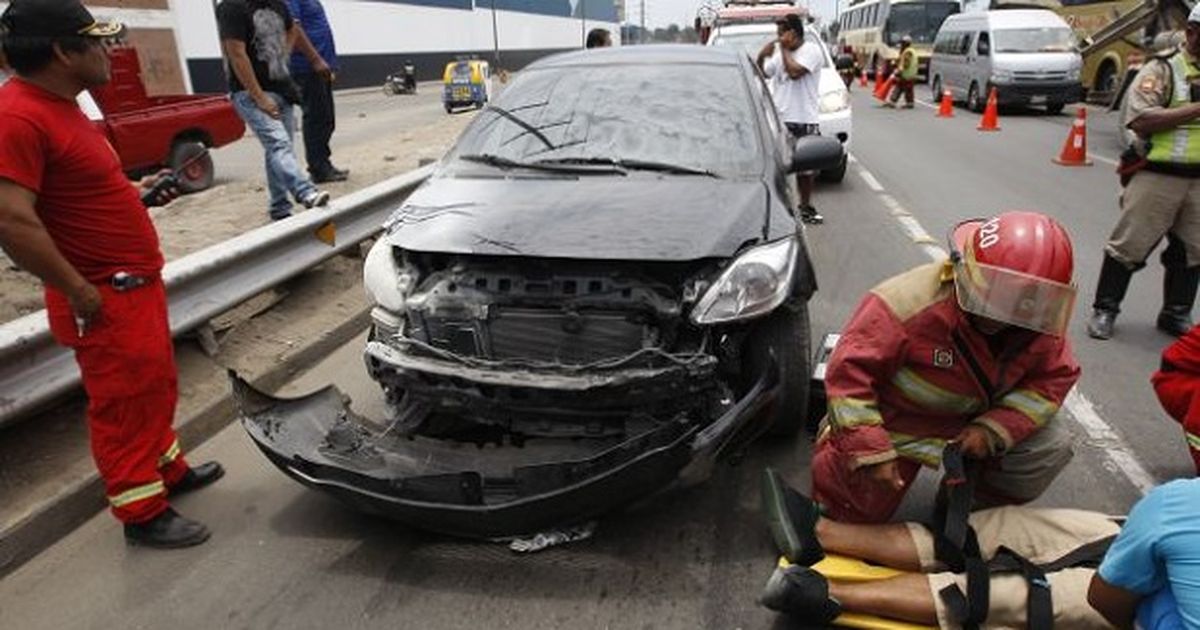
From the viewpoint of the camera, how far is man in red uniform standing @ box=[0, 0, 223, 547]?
Answer: 262 centimetres

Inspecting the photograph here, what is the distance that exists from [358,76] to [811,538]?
32.4m

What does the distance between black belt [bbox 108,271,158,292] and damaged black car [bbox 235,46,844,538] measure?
549 millimetres

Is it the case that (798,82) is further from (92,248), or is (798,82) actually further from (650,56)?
(92,248)

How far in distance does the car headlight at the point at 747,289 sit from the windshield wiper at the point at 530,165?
0.89 m

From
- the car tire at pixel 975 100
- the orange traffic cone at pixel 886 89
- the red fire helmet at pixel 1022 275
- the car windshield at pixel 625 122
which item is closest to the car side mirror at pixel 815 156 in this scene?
the car windshield at pixel 625 122

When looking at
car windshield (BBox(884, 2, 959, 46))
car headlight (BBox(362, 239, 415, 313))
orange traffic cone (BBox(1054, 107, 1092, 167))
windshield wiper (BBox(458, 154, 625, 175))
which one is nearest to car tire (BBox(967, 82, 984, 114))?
orange traffic cone (BBox(1054, 107, 1092, 167))

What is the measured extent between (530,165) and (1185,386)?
2.72 meters

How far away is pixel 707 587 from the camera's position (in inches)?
109

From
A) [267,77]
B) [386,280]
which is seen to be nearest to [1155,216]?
[386,280]

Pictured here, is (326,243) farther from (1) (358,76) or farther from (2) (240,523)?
(1) (358,76)

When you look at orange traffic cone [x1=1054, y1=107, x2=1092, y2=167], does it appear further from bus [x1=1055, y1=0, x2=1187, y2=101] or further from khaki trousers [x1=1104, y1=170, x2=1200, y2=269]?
khaki trousers [x1=1104, y1=170, x2=1200, y2=269]

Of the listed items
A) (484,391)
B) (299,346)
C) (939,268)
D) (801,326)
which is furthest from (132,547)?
(939,268)

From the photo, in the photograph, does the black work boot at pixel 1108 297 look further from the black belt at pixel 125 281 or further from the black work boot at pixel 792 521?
the black belt at pixel 125 281

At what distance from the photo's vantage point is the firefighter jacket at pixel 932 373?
261 cm
